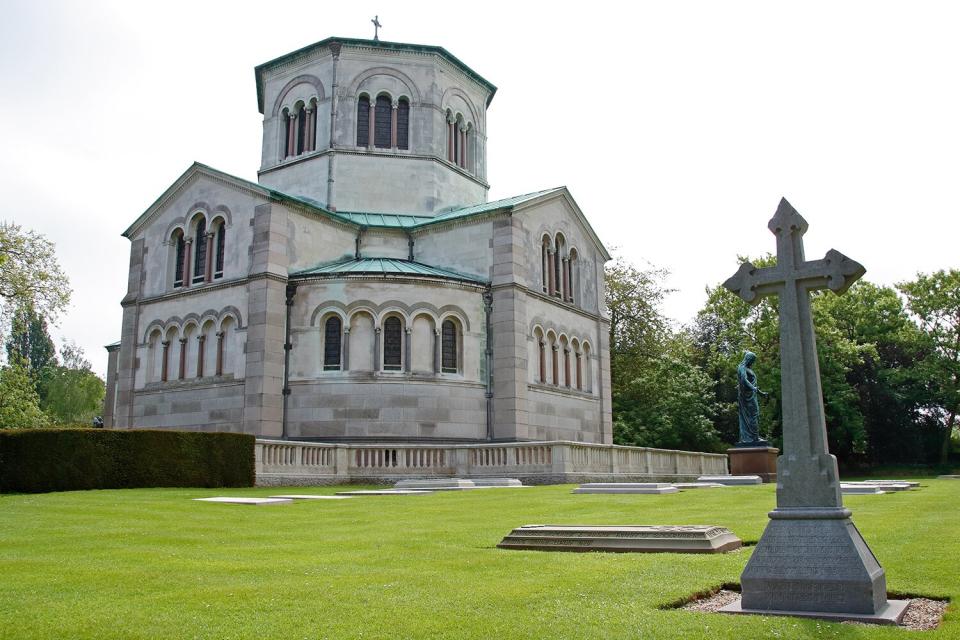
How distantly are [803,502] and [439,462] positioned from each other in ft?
72.3

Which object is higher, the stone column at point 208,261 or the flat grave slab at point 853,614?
the stone column at point 208,261

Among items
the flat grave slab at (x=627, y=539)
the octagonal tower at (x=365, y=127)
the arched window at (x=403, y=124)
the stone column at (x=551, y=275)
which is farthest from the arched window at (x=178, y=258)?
the flat grave slab at (x=627, y=539)

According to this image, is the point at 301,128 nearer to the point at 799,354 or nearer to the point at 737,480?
the point at 737,480

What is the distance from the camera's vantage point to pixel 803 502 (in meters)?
7.17

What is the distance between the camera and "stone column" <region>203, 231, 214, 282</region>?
35156 mm

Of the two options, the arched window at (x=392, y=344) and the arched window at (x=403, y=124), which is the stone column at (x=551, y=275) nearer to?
the arched window at (x=392, y=344)

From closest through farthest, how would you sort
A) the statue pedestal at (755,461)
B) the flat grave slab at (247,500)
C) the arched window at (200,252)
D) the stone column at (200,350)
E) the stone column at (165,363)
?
1. the flat grave slab at (247,500)
2. the statue pedestal at (755,461)
3. the stone column at (200,350)
4. the stone column at (165,363)
5. the arched window at (200,252)

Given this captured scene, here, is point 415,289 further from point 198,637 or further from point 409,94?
point 198,637

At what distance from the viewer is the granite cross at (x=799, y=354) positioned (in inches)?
283

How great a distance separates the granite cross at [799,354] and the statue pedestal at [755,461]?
22400mm

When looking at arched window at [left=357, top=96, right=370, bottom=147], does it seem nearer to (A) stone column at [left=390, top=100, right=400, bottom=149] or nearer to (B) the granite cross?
(A) stone column at [left=390, top=100, right=400, bottom=149]

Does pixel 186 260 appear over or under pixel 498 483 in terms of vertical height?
over

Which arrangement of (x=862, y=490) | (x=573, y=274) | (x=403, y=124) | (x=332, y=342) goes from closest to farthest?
1. (x=862, y=490)
2. (x=332, y=342)
3. (x=573, y=274)
4. (x=403, y=124)

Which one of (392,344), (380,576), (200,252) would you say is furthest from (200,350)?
(380,576)
